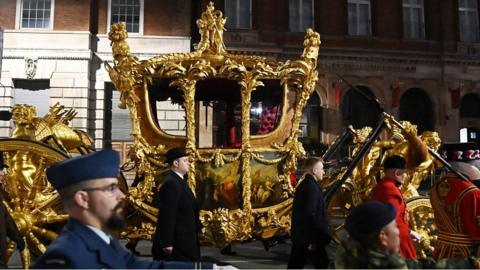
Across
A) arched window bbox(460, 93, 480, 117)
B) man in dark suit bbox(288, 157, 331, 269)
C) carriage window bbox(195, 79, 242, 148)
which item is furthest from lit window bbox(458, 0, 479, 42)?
man in dark suit bbox(288, 157, 331, 269)

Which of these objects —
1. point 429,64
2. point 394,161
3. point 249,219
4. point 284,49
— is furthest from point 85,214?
point 429,64

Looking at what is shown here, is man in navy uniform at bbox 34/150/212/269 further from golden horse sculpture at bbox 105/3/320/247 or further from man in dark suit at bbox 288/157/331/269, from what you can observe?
golden horse sculpture at bbox 105/3/320/247

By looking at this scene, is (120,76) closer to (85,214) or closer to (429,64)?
(85,214)

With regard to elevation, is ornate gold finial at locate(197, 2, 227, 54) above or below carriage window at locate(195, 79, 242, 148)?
above

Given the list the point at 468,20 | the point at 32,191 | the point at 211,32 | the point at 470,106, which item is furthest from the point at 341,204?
the point at 468,20

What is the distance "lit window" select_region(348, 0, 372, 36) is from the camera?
2238 cm

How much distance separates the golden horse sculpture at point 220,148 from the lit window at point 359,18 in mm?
16282

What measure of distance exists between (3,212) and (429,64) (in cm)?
2119

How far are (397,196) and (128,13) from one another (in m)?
18.1

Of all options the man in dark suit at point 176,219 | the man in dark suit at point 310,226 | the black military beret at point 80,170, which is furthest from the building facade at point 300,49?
the black military beret at point 80,170

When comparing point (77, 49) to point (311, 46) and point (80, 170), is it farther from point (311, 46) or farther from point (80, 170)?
point (80, 170)

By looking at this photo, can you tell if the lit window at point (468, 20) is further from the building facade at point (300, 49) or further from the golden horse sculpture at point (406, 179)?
the golden horse sculpture at point (406, 179)

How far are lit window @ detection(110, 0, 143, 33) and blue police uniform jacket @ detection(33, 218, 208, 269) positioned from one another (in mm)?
18792

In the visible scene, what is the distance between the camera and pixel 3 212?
516cm
